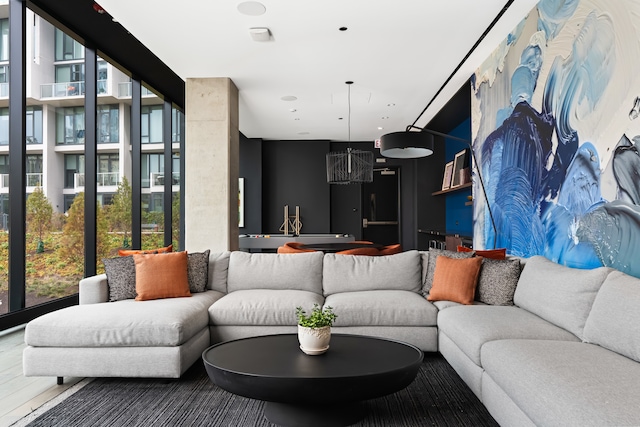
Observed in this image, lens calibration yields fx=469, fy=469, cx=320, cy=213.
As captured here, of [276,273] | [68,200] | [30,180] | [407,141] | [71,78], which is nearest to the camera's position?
[276,273]

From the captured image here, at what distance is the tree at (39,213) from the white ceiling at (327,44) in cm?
186

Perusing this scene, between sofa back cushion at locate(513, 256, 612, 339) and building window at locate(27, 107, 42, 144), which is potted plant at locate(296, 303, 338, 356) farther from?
building window at locate(27, 107, 42, 144)

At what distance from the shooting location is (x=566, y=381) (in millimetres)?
1779

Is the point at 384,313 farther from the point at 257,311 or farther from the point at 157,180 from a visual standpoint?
the point at 157,180

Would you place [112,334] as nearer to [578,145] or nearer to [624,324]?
[624,324]

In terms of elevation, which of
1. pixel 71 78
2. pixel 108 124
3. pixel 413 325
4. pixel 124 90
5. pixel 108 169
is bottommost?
pixel 413 325

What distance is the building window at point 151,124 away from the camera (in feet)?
21.6

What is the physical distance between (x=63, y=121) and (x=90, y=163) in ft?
1.65

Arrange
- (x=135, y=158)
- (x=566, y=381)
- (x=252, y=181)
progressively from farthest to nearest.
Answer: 1. (x=252, y=181)
2. (x=135, y=158)
3. (x=566, y=381)

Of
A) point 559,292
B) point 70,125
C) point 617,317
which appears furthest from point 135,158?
point 617,317

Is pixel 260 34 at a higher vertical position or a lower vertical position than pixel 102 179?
higher

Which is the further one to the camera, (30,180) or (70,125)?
(70,125)

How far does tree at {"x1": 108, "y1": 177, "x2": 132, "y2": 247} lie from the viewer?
227 inches

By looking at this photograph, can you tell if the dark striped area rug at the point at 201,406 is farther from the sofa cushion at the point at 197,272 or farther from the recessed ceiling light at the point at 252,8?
the recessed ceiling light at the point at 252,8
